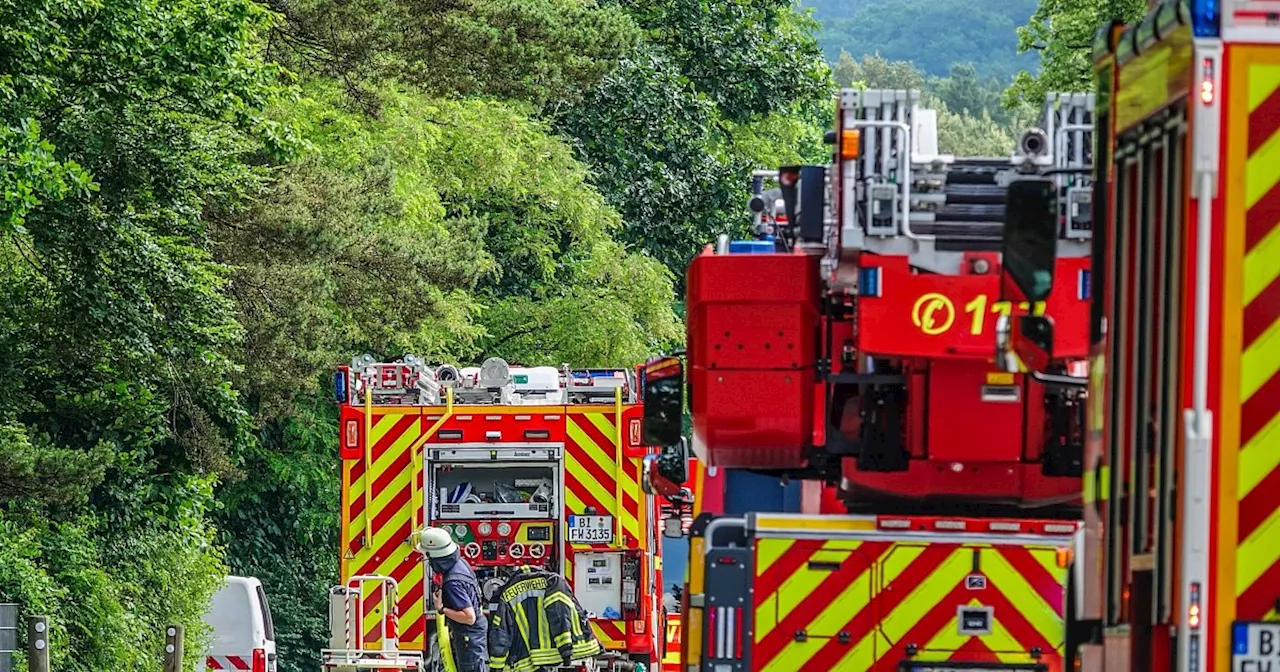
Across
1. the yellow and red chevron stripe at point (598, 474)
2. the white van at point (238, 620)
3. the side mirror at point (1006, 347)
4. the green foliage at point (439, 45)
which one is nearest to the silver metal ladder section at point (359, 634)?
the yellow and red chevron stripe at point (598, 474)

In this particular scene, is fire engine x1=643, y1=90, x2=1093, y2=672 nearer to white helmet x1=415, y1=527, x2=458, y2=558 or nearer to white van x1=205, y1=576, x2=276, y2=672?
white helmet x1=415, y1=527, x2=458, y2=558

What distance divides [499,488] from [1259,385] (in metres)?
13.1

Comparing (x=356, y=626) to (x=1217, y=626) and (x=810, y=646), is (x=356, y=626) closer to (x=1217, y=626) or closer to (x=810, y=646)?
(x=810, y=646)

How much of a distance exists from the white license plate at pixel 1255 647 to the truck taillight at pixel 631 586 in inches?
503

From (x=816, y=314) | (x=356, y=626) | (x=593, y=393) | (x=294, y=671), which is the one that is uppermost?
(x=816, y=314)

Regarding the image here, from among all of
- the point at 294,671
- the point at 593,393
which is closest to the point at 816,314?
the point at 593,393

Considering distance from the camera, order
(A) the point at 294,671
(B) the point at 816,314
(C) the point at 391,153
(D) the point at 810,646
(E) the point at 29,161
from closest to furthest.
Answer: (D) the point at 810,646 → (B) the point at 816,314 → (E) the point at 29,161 → (A) the point at 294,671 → (C) the point at 391,153

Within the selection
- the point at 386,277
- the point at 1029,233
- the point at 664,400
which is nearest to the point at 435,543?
the point at 664,400

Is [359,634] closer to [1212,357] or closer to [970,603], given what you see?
[970,603]

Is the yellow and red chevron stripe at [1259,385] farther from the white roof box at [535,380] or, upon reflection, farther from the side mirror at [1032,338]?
the white roof box at [535,380]

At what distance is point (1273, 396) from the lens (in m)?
6.48

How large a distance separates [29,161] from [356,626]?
371 cm

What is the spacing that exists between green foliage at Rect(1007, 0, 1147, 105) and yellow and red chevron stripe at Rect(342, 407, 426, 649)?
14761mm

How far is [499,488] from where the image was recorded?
19297mm
